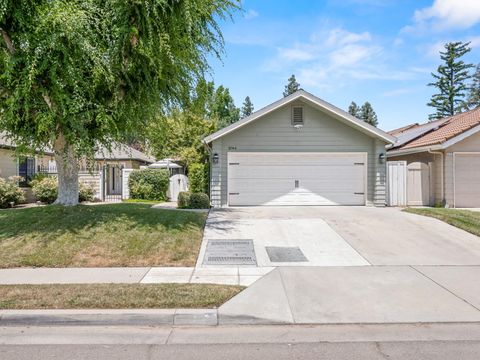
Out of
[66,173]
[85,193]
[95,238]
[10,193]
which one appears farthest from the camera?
[85,193]

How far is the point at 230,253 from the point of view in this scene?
7.53 m

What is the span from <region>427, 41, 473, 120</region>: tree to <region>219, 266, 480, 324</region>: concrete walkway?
41.6 metres

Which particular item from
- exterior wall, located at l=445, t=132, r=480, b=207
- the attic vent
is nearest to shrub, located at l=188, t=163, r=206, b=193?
the attic vent

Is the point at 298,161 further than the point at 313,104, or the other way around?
the point at 298,161

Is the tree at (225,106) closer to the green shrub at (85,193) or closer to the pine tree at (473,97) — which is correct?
the green shrub at (85,193)

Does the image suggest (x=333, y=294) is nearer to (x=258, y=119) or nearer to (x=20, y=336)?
(x=20, y=336)

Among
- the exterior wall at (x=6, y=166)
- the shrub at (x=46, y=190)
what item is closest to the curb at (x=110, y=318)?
the shrub at (x=46, y=190)

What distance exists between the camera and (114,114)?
28.5 ft

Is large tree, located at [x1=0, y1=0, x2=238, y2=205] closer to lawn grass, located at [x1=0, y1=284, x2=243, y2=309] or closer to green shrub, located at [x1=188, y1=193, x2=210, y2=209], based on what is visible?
lawn grass, located at [x1=0, y1=284, x2=243, y2=309]

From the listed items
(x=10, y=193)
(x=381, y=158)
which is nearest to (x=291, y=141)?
(x=381, y=158)

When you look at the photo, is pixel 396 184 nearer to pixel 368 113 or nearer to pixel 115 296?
pixel 115 296

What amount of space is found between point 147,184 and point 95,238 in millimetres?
10389

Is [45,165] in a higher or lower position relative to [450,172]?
higher

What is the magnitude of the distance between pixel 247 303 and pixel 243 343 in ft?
3.05
